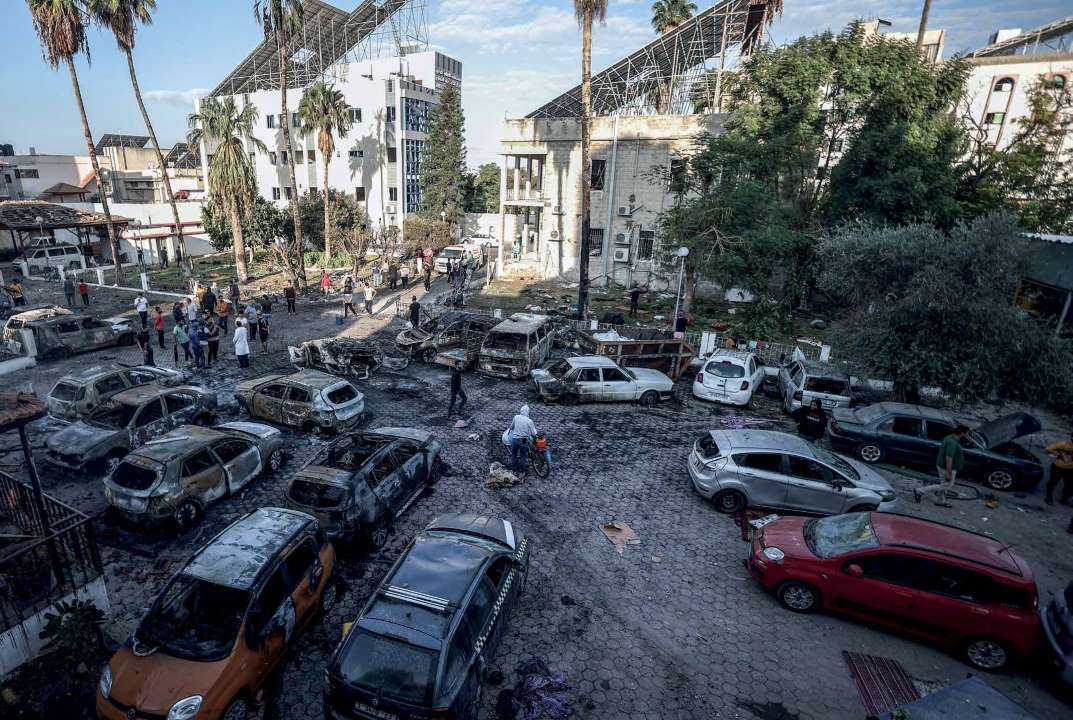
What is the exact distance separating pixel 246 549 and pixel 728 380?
13.6 metres

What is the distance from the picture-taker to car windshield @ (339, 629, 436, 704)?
535cm

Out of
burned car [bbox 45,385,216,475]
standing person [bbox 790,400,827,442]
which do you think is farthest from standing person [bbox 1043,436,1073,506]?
burned car [bbox 45,385,216,475]

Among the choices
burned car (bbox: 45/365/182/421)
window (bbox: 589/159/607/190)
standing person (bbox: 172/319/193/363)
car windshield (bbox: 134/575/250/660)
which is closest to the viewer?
car windshield (bbox: 134/575/250/660)

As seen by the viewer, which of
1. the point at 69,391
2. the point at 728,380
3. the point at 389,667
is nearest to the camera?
the point at 389,667

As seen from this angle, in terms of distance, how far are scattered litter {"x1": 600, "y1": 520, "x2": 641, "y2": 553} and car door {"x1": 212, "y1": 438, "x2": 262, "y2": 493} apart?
7.11 meters

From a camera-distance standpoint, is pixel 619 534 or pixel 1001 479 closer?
pixel 619 534

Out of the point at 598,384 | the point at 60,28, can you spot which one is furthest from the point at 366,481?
the point at 60,28

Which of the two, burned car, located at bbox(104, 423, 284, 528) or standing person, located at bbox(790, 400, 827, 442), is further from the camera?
standing person, located at bbox(790, 400, 827, 442)

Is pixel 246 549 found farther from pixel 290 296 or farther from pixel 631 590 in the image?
pixel 290 296

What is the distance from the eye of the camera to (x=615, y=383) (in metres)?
16.1

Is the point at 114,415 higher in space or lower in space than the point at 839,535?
lower

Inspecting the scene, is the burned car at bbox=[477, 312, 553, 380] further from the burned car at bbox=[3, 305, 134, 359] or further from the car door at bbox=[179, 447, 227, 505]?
the burned car at bbox=[3, 305, 134, 359]

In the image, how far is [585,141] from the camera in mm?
22578

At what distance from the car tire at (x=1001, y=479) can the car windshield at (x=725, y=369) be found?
20.2 ft
